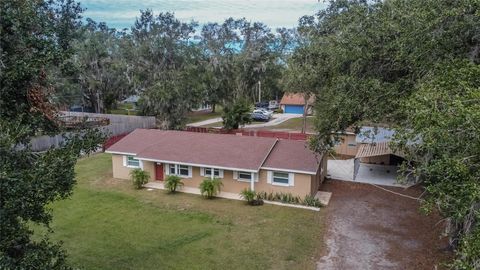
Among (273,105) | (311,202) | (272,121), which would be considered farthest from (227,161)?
(273,105)

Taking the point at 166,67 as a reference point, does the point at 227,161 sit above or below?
below

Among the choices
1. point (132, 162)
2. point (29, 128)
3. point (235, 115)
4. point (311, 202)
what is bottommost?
point (311, 202)

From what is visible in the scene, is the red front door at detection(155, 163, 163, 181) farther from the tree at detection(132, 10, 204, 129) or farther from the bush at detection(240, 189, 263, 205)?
the tree at detection(132, 10, 204, 129)

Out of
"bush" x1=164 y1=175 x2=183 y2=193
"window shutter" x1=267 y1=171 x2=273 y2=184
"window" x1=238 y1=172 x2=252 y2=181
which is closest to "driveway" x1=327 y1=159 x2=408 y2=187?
"window shutter" x1=267 y1=171 x2=273 y2=184

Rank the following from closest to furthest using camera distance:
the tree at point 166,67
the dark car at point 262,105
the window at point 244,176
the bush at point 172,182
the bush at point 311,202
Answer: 1. the bush at point 311,202
2. the window at point 244,176
3. the bush at point 172,182
4. the tree at point 166,67
5. the dark car at point 262,105

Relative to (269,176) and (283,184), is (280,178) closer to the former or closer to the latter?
(283,184)

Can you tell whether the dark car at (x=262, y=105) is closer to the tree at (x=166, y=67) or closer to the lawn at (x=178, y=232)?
the tree at (x=166, y=67)

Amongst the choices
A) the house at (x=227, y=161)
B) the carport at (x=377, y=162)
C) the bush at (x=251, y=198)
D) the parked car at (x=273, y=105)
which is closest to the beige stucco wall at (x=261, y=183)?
the house at (x=227, y=161)
